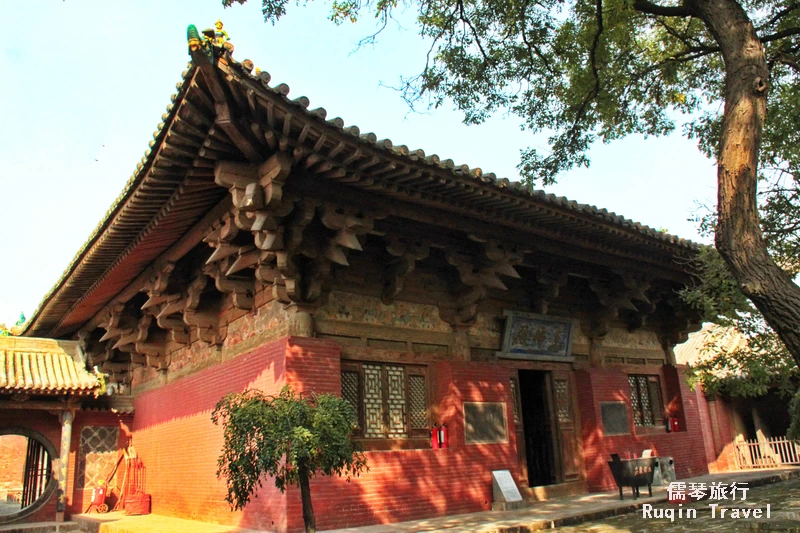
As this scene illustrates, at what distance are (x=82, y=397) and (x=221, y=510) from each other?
17.3 ft

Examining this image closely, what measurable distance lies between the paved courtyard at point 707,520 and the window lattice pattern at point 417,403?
6.69 feet

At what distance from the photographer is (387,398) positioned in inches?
312

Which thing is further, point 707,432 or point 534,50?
point 707,432

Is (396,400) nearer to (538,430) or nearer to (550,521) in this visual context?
(550,521)

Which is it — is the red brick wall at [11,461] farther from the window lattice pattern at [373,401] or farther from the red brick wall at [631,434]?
the red brick wall at [631,434]

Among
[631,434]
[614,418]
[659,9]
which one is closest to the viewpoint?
[659,9]

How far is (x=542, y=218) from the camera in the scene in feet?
25.7

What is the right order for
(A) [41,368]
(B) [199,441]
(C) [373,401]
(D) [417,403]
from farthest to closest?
(A) [41,368] < (B) [199,441] < (D) [417,403] < (C) [373,401]

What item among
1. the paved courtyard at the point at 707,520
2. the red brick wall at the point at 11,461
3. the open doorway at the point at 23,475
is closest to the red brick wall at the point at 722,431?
the paved courtyard at the point at 707,520

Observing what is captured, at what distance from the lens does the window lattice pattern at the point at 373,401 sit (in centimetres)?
768

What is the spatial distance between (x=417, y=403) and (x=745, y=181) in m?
4.70

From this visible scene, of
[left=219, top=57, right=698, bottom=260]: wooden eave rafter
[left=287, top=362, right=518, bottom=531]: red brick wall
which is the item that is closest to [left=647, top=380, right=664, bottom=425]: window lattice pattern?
[left=219, top=57, right=698, bottom=260]: wooden eave rafter

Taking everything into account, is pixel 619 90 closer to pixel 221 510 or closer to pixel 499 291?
pixel 499 291

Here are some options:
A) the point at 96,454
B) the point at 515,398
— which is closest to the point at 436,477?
the point at 515,398
